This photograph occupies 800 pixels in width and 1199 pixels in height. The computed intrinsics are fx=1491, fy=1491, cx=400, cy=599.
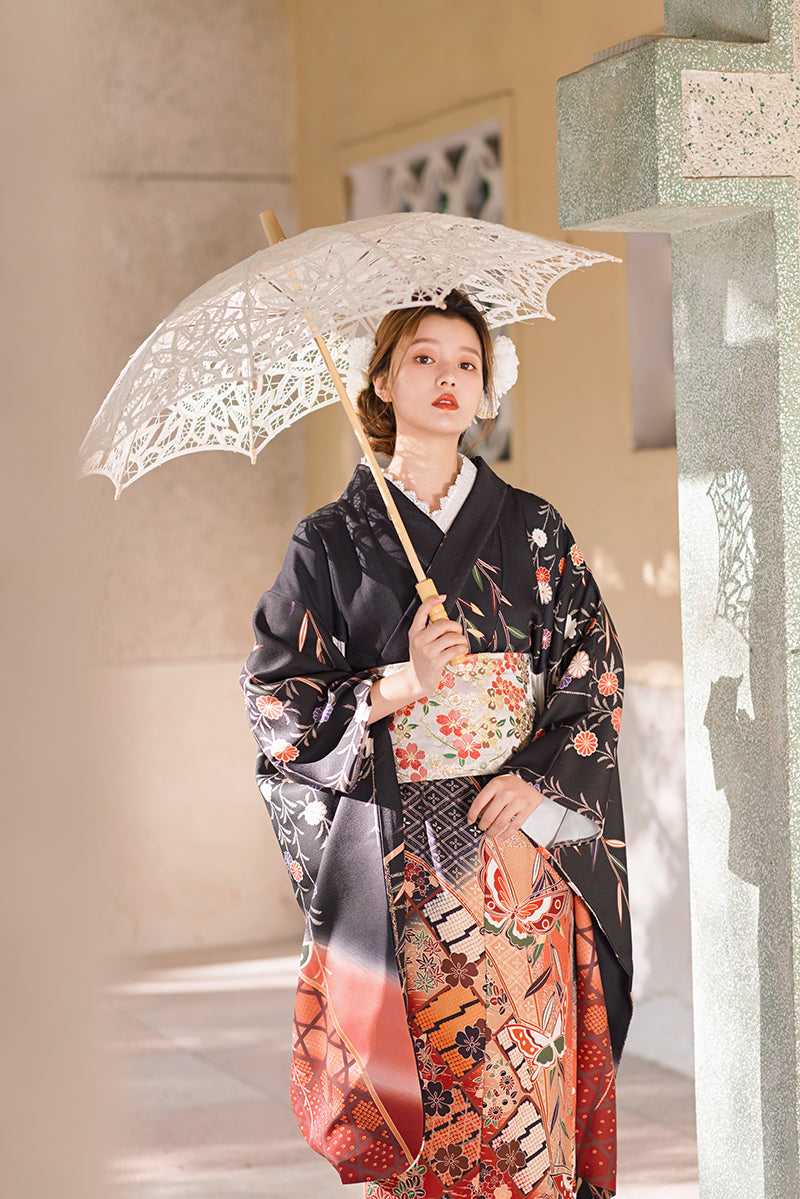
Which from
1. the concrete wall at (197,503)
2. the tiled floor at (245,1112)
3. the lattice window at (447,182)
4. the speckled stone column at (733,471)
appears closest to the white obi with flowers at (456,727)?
the speckled stone column at (733,471)

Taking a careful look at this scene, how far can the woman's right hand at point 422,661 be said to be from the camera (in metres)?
2.13

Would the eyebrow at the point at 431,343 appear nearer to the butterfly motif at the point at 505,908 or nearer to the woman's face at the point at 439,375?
the woman's face at the point at 439,375

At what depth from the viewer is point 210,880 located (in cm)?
621

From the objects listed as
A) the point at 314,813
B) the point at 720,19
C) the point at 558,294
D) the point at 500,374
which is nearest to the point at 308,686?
the point at 314,813

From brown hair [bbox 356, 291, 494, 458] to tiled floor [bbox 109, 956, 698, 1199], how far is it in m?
1.20

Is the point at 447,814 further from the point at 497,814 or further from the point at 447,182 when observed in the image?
the point at 447,182

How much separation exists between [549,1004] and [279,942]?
4.12 metres

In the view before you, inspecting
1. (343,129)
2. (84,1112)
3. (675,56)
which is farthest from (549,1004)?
(343,129)

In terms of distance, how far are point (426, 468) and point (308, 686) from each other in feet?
1.38

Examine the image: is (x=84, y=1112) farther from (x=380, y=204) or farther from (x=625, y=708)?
(x=380, y=204)

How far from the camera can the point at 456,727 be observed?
2309 mm

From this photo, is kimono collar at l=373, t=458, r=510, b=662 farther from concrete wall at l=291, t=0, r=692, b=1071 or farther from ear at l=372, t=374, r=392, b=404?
concrete wall at l=291, t=0, r=692, b=1071

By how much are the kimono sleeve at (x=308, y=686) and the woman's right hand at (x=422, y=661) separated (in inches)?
1.1

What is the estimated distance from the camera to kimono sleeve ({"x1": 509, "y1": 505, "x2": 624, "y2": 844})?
2307mm
